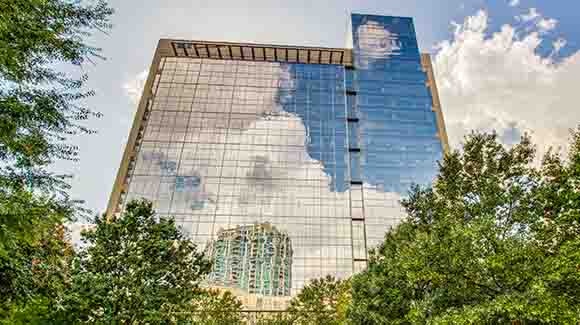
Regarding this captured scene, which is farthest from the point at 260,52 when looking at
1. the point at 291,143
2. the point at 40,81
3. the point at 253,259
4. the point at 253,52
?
the point at 40,81

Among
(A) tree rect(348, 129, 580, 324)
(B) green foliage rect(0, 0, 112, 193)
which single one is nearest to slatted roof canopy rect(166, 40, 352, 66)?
(A) tree rect(348, 129, 580, 324)

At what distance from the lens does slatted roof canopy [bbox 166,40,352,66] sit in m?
62.4

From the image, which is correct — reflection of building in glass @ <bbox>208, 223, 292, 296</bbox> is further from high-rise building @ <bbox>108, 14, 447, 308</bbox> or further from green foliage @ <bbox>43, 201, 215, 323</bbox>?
green foliage @ <bbox>43, 201, 215, 323</bbox>

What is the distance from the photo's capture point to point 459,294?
12.0 meters

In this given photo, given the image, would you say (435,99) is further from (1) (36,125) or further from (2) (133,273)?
(1) (36,125)

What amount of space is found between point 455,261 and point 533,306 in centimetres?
246

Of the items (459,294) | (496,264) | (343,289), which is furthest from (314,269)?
(496,264)

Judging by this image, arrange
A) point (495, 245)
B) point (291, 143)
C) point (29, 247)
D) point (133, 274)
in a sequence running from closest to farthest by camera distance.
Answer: point (29, 247)
point (495, 245)
point (133, 274)
point (291, 143)

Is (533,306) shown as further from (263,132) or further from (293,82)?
(293,82)

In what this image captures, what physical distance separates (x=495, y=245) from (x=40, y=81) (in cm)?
1267

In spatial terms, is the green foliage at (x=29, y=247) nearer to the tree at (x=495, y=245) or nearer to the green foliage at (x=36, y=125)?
the green foliage at (x=36, y=125)

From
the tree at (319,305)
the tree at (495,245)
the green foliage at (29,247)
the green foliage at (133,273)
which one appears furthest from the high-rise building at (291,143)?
the green foliage at (29,247)

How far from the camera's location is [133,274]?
50.7 feet

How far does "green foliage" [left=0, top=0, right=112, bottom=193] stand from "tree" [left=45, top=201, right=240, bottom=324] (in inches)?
297
